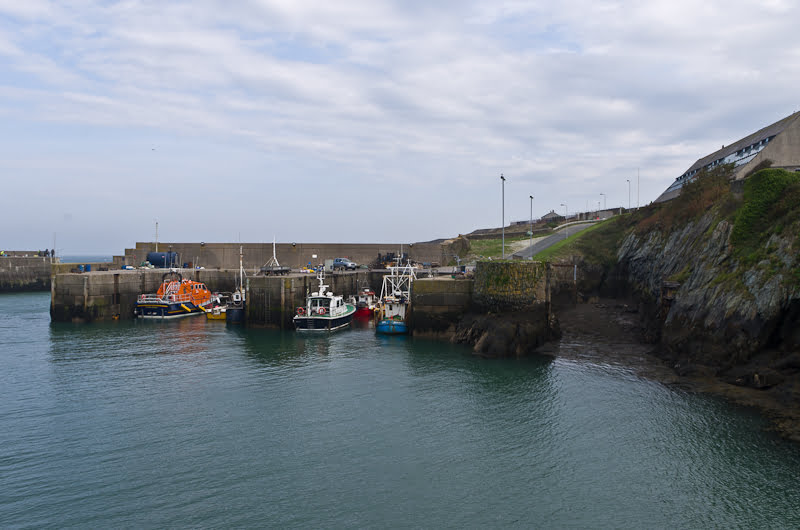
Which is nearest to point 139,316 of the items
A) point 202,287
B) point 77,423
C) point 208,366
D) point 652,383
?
point 202,287

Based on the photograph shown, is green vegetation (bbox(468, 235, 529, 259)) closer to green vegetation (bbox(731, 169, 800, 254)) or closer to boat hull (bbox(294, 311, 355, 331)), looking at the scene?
boat hull (bbox(294, 311, 355, 331))

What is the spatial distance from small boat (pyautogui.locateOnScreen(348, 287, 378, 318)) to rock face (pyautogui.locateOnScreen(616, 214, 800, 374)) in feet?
99.9

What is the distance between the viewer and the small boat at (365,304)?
2303 inches

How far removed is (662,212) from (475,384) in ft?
123

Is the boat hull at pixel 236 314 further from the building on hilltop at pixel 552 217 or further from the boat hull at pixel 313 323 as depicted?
the building on hilltop at pixel 552 217

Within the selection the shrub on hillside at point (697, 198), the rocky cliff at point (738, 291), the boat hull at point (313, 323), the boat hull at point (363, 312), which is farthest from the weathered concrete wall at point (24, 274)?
the shrub on hillside at point (697, 198)

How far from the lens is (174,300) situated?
2288 inches

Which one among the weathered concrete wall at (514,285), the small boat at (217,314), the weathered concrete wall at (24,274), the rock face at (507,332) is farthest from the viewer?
the weathered concrete wall at (24,274)

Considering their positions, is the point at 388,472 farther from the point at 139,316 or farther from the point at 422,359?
the point at 139,316

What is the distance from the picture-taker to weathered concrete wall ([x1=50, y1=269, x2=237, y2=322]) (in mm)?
53812

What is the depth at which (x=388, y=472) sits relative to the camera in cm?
1873

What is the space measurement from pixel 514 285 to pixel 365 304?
24624mm

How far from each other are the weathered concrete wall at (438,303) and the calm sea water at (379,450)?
910cm

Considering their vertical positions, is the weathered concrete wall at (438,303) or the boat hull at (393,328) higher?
the weathered concrete wall at (438,303)
